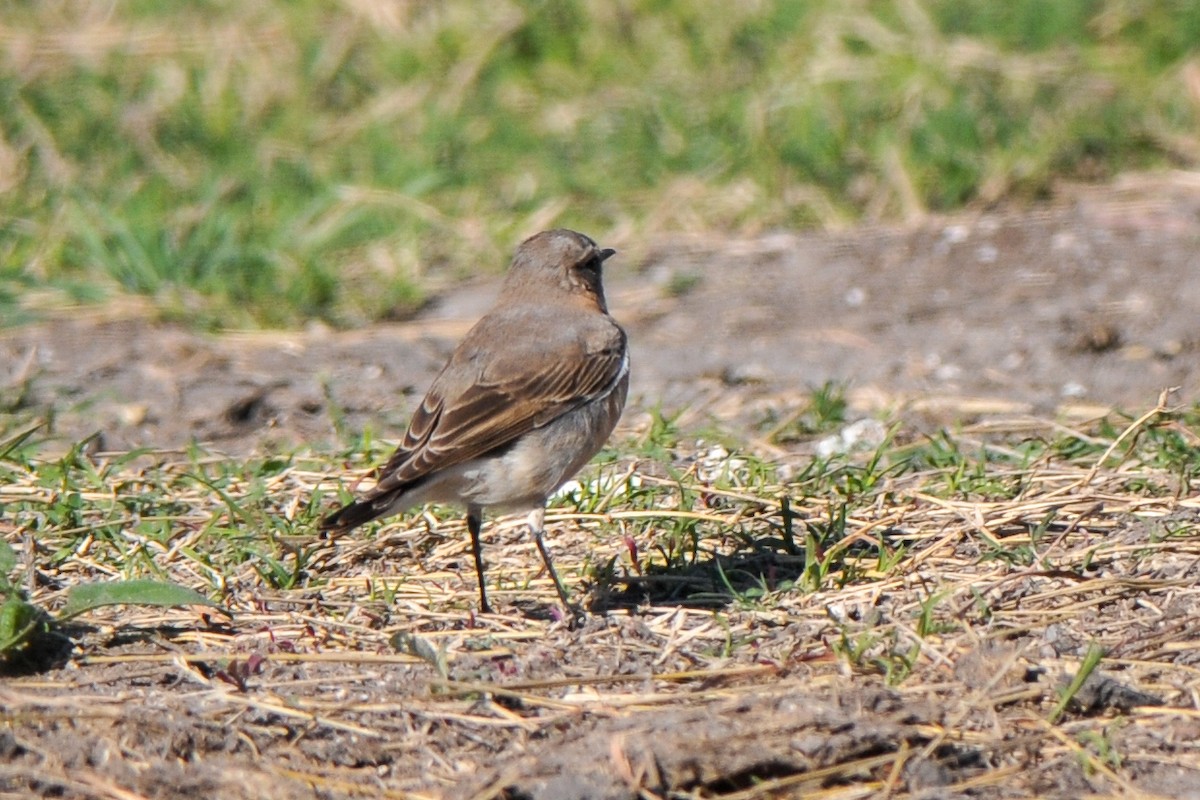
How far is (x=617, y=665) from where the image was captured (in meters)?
4.66

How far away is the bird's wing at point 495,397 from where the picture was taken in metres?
5.30

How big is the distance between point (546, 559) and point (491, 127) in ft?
20.2

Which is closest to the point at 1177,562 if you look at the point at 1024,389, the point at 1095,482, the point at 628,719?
the point at 1095,482

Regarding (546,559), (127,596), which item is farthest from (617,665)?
(127,596)

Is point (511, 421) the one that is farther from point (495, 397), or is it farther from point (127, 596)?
point (127, 596)

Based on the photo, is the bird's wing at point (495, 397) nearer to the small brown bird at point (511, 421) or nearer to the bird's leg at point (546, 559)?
the small brown bird at point (511, 421)

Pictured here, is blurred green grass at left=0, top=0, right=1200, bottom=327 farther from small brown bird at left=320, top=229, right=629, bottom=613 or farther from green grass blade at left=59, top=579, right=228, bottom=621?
green grass blade at left=59, top=579, right=228, bottom=621

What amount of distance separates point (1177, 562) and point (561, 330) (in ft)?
7.25

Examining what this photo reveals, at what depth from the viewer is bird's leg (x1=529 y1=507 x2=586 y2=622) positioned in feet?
Answer: 16.4

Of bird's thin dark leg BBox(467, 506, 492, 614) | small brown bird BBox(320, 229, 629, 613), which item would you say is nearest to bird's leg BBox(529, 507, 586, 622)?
small brown bird BBox(320, 229, 629, 613)

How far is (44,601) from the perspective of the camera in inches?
196

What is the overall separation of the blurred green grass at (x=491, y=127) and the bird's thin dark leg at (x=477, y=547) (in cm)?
348

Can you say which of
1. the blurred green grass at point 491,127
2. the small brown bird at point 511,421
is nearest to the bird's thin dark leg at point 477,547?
the small brown bird at point 511,421

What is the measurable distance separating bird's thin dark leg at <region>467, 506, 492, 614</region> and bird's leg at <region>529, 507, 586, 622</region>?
0.58 feet
